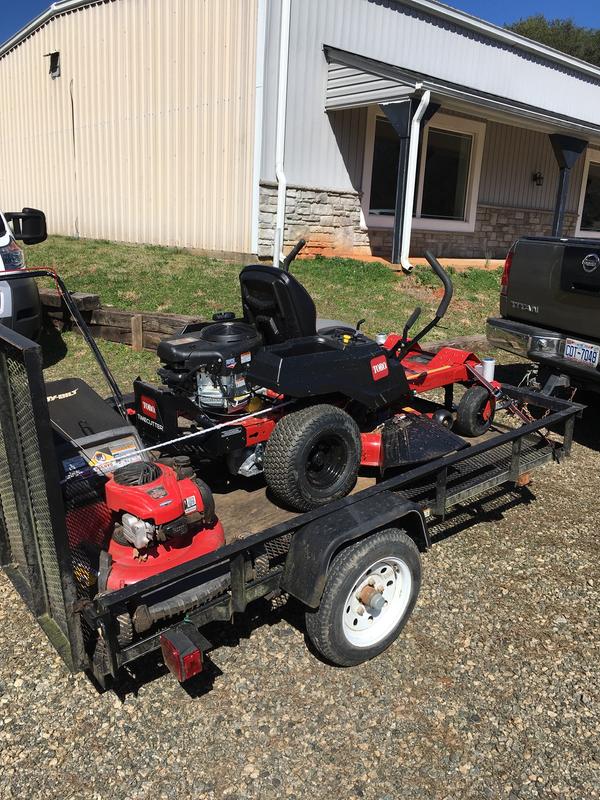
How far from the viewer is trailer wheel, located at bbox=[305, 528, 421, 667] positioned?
8.99ft

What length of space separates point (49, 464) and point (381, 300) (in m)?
8.73

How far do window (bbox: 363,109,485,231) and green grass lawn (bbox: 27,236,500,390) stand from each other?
218 centimetres

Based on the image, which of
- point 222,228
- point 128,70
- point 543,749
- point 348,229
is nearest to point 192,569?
point 543,749

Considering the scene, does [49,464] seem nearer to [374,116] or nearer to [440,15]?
[374,116]

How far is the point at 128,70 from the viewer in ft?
45.1

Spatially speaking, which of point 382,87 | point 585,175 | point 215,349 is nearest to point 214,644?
point 215,349

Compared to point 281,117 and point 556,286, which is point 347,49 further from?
point 556,286

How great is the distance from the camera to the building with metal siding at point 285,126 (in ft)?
38.5

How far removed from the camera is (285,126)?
11.9 m

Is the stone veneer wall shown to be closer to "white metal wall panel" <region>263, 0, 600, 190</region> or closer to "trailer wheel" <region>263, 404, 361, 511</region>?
"white metal wall panel" <region>263, 0, 600, 190</region>

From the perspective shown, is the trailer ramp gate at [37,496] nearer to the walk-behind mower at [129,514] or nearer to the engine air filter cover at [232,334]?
the walk-behind mower at [129,514]

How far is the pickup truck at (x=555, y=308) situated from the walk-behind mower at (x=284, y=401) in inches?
75.5

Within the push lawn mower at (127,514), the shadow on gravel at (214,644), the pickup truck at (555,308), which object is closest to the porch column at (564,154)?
the pickup truck at (555,308)

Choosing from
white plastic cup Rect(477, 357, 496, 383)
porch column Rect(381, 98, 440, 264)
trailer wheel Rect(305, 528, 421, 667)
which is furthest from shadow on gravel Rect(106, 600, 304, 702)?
porch column Rect(381, 98, 440, 264)
